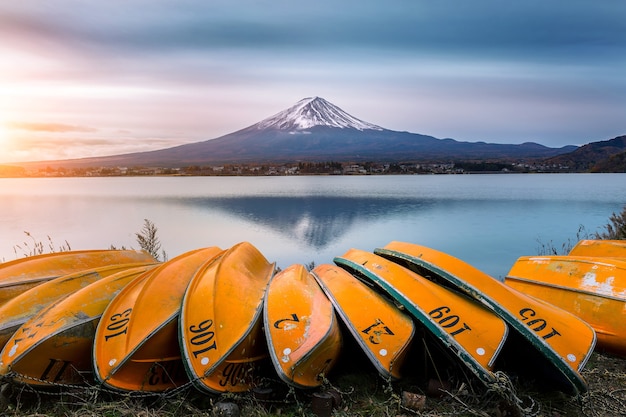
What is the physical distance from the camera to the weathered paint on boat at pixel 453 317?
134 inches

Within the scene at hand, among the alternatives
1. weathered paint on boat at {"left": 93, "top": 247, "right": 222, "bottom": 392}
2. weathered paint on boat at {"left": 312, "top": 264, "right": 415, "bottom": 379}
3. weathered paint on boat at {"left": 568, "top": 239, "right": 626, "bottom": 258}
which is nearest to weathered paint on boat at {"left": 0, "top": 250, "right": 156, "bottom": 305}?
weathered paint on boat at {"left": 93, "top": 247, "right": 222, "bottom": 392}

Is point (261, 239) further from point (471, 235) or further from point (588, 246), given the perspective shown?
point (588, 246)

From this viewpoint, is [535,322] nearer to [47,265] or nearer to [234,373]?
[234,373]

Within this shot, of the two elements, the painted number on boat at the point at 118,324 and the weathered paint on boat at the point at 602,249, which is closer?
the painted number on boat at the point at 118,324

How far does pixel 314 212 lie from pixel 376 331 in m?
21.3

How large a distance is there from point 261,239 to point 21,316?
40.8 feet

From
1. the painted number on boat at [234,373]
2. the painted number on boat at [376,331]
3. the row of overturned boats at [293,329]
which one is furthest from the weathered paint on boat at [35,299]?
the painted number on boat at [376,331]

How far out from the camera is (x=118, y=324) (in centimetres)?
377


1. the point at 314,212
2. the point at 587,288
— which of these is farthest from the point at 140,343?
the point at 314,212

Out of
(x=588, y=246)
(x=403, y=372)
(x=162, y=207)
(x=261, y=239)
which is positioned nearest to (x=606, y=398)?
(x=403, y=372)

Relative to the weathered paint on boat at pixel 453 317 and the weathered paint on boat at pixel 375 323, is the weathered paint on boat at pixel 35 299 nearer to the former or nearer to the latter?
the weathered paint on boat at pixel 375 323

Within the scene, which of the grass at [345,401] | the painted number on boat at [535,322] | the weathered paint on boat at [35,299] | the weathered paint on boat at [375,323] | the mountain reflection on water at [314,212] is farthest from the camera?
the mountain reflection on water at [314,212]

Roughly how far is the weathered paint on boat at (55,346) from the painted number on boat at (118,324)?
19 centimetres

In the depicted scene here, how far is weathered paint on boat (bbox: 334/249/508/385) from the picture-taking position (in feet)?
11.2
